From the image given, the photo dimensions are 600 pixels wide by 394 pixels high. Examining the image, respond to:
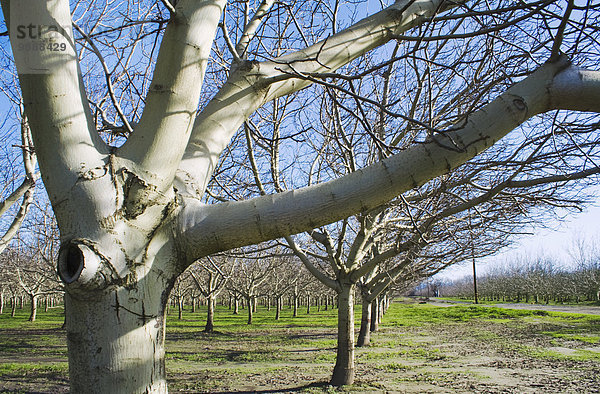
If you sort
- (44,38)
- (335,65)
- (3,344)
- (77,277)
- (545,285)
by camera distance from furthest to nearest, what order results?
(545,285) < (3,344) < (335,65) < (44,38) < (77,277)

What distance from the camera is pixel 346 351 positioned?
7.42 metres

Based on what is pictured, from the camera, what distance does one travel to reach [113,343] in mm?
1371

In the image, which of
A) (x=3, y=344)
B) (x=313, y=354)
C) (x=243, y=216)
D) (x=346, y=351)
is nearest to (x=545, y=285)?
(x=313, y=354)

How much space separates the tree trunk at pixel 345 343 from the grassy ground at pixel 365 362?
0.23 m

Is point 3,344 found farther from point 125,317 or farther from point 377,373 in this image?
point 125,317

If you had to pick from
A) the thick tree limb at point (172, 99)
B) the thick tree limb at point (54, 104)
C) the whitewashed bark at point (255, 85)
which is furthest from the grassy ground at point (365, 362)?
the thick tree limb at point (54, 104)

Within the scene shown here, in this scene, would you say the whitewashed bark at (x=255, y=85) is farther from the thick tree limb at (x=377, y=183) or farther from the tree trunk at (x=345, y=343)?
the tree trunk at (x=345, y=343)

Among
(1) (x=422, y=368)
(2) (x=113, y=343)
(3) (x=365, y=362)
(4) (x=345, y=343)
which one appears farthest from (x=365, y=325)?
(2) (x=113, y=343)

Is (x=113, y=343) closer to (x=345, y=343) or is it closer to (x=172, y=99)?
(x=172, y=99)

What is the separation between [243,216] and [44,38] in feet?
3.25

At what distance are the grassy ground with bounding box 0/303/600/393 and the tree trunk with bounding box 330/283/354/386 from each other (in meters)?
0.23

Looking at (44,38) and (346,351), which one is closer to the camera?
(44,38)

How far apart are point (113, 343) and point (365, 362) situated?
32.8 feet

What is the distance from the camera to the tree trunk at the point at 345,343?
24.1 feet
